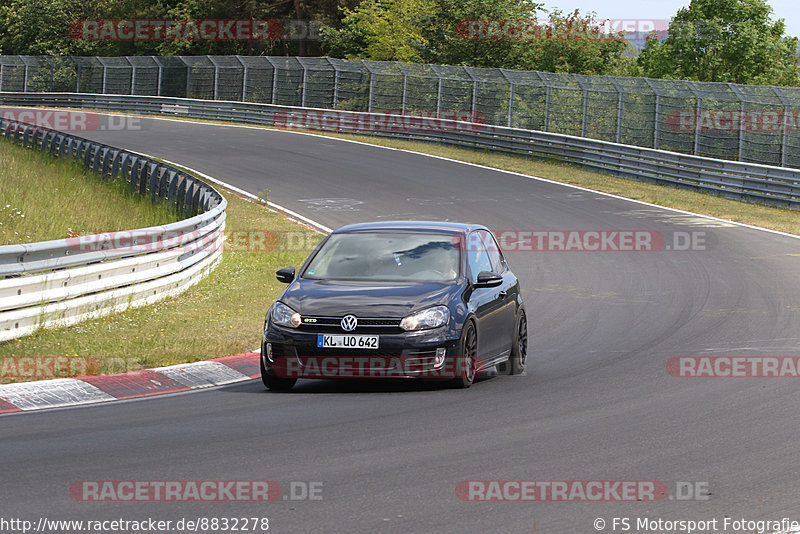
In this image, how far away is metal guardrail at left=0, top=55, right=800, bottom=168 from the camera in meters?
32.4

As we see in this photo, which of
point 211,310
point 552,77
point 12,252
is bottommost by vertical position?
point 211,310

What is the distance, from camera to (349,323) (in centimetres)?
984

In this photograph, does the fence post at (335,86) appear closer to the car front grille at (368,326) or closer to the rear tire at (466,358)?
the rear tire at (466,358)

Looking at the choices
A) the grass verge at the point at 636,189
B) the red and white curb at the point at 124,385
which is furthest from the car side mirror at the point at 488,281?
the grass verge at the point at 636,189

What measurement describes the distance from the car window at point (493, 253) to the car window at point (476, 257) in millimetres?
117

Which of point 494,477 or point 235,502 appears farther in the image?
point 494,477

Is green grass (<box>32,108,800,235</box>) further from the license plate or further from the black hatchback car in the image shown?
the license plate

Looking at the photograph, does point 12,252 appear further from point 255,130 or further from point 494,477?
point 255,130

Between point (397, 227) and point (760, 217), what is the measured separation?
18268 millimetres

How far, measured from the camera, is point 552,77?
1532 inches

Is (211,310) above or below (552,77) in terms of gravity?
below

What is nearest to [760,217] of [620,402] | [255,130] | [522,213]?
[522,213]

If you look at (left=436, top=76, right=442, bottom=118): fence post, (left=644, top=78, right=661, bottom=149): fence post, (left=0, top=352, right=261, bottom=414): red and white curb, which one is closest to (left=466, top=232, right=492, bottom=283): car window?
(left=0, top=352, right=261, bottom=414): red and white curb

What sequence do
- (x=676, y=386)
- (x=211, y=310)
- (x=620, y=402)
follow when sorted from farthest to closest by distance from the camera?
(x=211, y=310), (x=676, y=386), (x=620, y=402)
